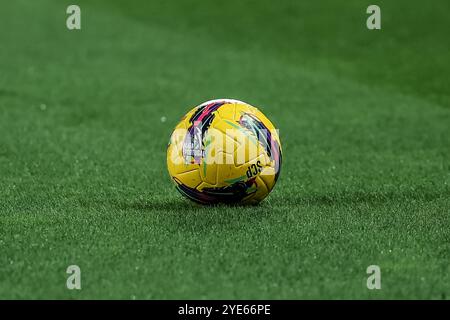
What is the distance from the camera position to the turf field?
5.71m

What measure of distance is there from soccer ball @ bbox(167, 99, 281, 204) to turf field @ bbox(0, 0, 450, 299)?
0.56ft

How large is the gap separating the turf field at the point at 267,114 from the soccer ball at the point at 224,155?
17cm

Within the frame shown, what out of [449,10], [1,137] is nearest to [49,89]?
[1,137]

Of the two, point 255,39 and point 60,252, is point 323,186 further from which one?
point 255,39

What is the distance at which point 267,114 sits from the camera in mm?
12156

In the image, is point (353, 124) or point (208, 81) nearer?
point (353, 124)

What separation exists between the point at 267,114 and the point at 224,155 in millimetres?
5327

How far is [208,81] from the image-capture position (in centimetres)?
1463

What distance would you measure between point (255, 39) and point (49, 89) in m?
5.58

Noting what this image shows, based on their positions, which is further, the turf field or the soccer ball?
the soccer ball

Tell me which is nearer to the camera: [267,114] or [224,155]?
[224,155]
